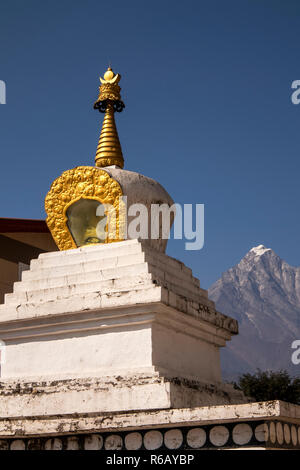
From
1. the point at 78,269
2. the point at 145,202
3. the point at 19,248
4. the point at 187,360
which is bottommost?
the point at 187,360

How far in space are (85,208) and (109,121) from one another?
1638 millimetres

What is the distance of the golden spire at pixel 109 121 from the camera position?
9.36 m

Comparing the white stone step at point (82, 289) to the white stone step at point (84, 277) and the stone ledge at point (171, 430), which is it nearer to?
the white stone step at point (84, 277)

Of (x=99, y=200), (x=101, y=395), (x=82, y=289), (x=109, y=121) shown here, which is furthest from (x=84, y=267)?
(x=109, y=121)

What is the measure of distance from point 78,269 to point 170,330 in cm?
151

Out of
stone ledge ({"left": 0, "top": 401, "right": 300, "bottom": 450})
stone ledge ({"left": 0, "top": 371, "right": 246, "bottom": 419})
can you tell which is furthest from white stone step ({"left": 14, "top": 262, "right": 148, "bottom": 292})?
stone ledge ({"left": 0, "top": 401, "right": 300, "bottom": 450})

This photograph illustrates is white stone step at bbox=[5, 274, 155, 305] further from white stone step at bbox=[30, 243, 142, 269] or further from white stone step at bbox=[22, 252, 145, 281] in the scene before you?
white stone step at bbox=[30, 243, 142, 269]

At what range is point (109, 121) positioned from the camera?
9.73m

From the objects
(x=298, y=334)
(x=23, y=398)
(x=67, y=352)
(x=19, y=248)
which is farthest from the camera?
(x=298, y=334)

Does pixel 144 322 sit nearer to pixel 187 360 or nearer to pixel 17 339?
pixel 187 360

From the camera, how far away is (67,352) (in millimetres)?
7477

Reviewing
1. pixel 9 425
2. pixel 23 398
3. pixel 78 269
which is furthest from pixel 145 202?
pixel 9 425

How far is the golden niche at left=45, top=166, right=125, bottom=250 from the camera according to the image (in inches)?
337

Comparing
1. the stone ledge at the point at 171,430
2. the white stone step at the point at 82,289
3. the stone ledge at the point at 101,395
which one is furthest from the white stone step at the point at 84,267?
the stone ledge at the point at 171,430
